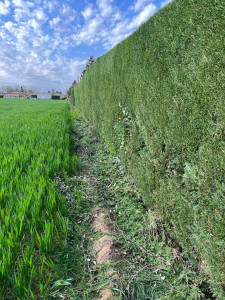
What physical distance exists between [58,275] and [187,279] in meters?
1.07

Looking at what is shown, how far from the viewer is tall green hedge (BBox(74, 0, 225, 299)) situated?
4.02 feet

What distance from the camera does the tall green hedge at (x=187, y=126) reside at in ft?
4.02

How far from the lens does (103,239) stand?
1.95 metres

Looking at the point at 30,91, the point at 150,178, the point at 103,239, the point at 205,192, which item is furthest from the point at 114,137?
the point at 30,91

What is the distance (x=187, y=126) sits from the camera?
1482 mm

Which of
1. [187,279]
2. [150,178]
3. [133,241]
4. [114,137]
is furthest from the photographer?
[114,137]

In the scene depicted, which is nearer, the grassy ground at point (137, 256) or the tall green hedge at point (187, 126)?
the tall green hedge at point (187, 126)

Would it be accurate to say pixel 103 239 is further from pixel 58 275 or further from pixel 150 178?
pixel 150 178

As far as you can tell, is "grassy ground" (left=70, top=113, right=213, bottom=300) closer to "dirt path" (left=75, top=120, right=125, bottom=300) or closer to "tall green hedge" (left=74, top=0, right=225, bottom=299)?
"dirt path" (left=75, top=120, right=125, bottom=300)

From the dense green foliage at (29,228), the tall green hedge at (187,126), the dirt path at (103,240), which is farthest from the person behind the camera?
the dirt path at (103,240)

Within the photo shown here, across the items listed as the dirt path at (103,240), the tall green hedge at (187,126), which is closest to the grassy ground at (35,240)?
the dirt path at (103,240)

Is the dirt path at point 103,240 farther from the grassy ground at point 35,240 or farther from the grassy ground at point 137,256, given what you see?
the grassy ground at point 35,240

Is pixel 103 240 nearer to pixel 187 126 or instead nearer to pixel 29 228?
pixel 29 228

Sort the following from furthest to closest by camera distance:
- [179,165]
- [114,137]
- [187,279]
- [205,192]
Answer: [114,137]
[179,165]
[187,279]
[205,192]
